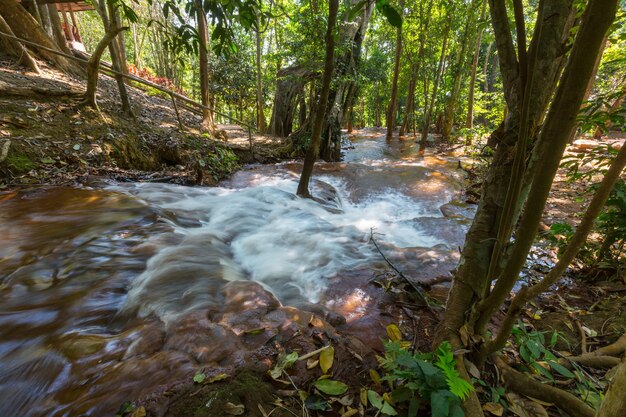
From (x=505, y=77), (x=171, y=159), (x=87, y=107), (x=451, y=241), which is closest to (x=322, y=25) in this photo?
(x=171, y=159)

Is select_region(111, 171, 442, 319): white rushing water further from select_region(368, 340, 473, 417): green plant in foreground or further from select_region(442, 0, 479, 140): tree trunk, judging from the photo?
select_region(442, 0, 479, 140): tree trunk

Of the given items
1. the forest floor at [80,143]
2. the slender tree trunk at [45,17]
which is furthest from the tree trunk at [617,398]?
the slender tree trunk at [45,17]

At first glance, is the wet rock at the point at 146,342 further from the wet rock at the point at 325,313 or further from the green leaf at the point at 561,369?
the green leaf at the point at 561,369

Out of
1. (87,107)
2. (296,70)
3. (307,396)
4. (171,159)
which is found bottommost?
(307,396)

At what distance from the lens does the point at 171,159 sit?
734 centimetres

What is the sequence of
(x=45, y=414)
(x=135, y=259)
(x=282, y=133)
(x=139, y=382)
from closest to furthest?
(x=45, y=414) → (x=139, y=382) → (x=135, y=259) → (x=282, y=133)

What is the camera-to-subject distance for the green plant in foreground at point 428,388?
140 centimetres

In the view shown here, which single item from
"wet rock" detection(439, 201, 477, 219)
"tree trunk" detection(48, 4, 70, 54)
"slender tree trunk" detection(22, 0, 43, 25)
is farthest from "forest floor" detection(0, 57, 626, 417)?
"tree trunk" detection(48, 4, 70, 54)

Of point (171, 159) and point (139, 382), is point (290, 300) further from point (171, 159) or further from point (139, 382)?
point (171, 159)

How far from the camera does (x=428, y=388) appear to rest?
1.52 meters

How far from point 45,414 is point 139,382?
48 cm

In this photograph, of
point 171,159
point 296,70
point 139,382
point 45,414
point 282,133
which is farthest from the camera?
point 282,133

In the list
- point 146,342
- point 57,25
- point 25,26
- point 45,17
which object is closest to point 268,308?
point 146,342

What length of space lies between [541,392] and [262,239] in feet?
12.0
